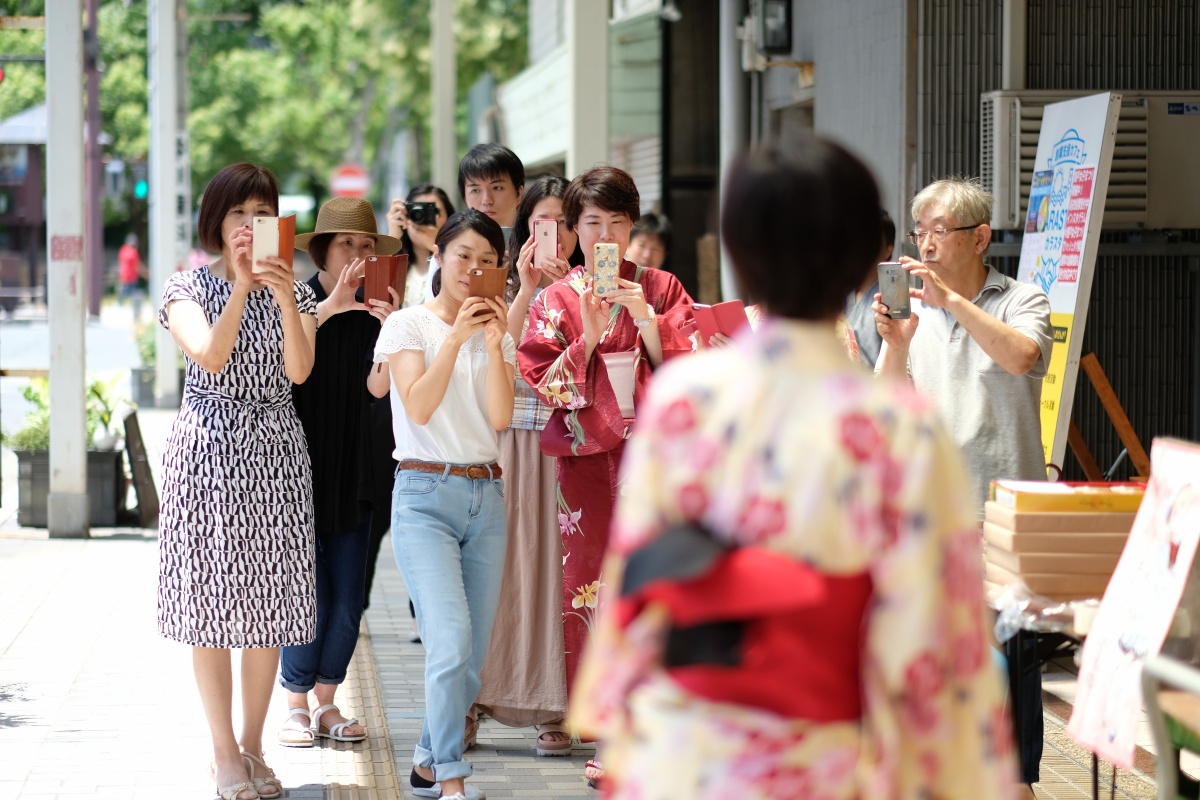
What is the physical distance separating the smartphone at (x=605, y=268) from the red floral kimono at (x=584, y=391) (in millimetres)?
103

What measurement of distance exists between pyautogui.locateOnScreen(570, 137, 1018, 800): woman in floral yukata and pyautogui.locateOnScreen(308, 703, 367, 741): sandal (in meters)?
3.41

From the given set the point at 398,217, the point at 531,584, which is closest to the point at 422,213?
the point at 398,217

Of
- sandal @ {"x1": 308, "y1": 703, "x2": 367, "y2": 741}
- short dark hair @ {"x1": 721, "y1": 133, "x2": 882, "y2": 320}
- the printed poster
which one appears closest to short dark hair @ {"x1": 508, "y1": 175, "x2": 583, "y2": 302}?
sandal @ {"x1": 308, "y1": 703, "x2": 367, "y2": 741}

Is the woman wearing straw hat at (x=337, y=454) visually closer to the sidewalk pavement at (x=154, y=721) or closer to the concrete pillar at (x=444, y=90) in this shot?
the sidewalk pavement at (x=154, y=721)

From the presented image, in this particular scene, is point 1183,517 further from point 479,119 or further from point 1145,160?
point 479,119

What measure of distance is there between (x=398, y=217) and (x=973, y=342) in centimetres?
310

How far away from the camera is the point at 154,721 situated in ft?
18.6

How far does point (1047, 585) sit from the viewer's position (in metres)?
3.46

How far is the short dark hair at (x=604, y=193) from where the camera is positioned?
4.84 m

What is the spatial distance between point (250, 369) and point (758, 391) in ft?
9.22

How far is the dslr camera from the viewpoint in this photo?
6.74 meters

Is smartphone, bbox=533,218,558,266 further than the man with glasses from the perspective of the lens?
Yes

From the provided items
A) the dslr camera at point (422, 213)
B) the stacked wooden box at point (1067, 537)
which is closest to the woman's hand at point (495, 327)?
the stacked wooden box at point (1067, 537)

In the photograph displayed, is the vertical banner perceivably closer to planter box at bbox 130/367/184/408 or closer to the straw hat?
the straw hat
